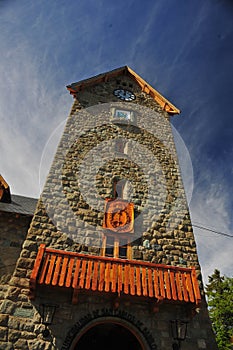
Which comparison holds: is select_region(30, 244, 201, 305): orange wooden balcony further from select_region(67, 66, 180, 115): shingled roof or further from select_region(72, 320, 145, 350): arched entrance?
select_region(67, 66, 180, 115): shingled roof

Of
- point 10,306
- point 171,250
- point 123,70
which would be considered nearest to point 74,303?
point 10,306

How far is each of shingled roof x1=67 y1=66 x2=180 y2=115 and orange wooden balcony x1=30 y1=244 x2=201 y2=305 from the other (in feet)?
26.3

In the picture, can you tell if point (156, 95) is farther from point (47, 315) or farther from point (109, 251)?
point (47, 315)

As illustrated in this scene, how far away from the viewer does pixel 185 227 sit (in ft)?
23.8

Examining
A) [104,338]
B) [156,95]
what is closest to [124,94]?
[156,95]

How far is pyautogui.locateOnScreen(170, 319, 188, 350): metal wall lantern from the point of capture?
5090 millimetres

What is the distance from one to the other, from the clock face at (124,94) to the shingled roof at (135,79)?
3.13 ft

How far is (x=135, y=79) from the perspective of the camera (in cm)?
1286

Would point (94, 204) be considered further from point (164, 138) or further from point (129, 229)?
point (164, 138)

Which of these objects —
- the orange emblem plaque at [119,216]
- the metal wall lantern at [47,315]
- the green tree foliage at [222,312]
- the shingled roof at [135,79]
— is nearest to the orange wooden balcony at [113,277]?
the metal wall lantern at [47,315]

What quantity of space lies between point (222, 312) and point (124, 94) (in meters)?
17.7

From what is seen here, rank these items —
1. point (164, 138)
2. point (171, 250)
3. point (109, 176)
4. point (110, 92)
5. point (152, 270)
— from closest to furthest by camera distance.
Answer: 1. point (152, 270)
2. point (171, 250)
3. point (109, 176)
4. point (164, 138)
5. point (110, 92)

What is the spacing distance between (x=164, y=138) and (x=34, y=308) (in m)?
7.79

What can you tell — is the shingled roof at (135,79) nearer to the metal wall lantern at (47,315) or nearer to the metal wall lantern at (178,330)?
the metal wall lantern at (47,315)
